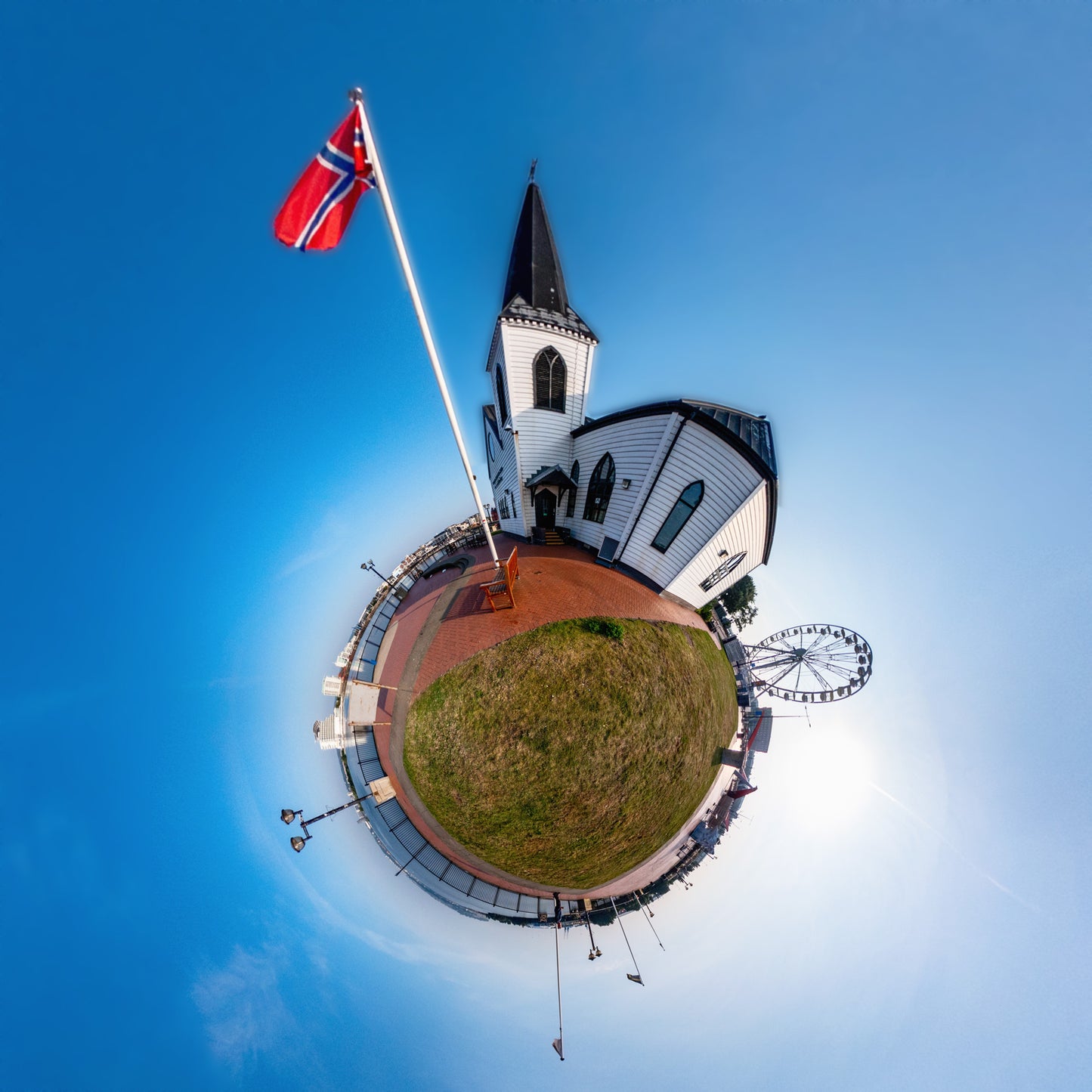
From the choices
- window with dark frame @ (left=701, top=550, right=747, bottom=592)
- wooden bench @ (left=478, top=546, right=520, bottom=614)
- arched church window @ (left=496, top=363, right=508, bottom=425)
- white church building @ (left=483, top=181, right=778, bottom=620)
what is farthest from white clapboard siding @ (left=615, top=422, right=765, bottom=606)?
arched church window @ (left=496, top=363, right=508, bottom=425)

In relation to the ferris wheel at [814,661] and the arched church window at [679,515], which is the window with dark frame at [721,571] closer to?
the arched church window at [679,515]

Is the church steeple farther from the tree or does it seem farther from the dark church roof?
the tree

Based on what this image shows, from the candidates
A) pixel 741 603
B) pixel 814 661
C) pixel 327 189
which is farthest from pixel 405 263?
pixel 741 603

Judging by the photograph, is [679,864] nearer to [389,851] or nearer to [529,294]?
[389,851]

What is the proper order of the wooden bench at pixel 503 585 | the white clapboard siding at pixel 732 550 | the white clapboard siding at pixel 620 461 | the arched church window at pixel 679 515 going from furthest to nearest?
the white clapboard siding at pixel 620 461, the arched church window at pixel 679 515, the white clapboard siding at pixel 732 550, the wooden bench at pixel 503 585

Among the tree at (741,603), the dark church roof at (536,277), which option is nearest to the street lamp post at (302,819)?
the dark church roof at (536,277)

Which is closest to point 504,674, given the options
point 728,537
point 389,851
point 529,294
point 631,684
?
point 631,684
